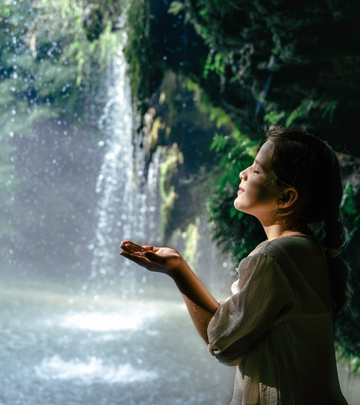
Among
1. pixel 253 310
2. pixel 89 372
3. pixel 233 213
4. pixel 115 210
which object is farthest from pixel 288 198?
pixel 115 210

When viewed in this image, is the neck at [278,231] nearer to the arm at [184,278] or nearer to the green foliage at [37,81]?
the arm at [184,278]

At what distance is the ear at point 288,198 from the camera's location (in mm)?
926

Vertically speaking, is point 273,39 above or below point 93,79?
below

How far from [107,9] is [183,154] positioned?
11.7ft

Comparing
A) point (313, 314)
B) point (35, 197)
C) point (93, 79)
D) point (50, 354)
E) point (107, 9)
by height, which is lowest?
point (50, 354)

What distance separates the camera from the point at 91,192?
784 inches

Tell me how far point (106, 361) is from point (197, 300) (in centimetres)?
580

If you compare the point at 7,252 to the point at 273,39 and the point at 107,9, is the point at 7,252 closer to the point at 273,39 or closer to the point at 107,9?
the point at 107,9

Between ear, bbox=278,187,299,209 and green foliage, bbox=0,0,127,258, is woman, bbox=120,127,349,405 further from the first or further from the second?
green foliage, bbox=0,0,127,258

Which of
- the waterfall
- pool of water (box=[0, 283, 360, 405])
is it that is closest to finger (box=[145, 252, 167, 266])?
pool of water (box=[0, 283, 360, 405])

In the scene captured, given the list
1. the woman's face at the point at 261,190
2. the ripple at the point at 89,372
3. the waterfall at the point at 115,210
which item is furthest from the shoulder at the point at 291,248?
the waterfall at the point at 115,210

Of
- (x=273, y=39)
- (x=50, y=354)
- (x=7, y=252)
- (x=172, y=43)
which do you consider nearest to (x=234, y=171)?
(x=273, y=39)

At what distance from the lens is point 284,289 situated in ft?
2.63

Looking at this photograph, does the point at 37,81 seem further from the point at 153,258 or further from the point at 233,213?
the point at 153,258
